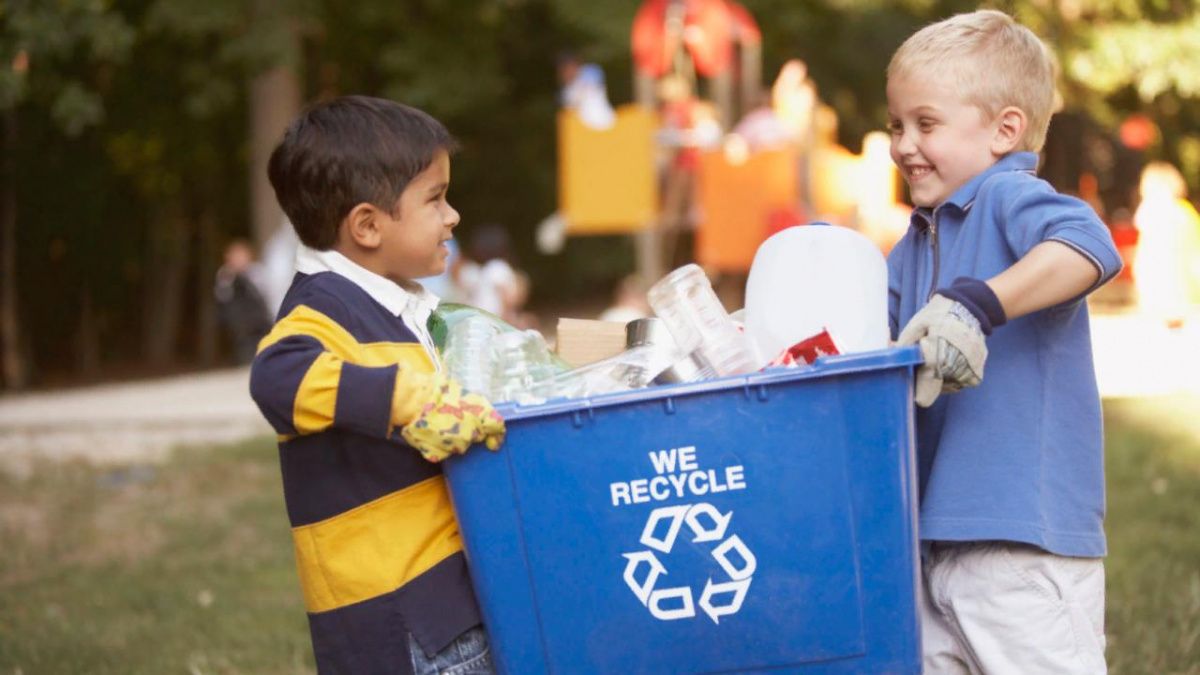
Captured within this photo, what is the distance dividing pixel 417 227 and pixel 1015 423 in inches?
41.8

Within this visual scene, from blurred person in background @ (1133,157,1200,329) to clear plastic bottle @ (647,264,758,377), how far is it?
8466 mm

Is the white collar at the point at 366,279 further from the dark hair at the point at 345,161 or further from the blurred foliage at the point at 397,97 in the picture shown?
the blurred foliage at the point at 397,97

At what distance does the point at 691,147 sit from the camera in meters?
12.5

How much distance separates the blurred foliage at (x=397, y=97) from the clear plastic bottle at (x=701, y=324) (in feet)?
39.5

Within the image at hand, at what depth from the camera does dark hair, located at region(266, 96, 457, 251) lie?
8.29 ft

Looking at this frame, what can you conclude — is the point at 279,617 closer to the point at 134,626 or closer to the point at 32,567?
the point at 134,626

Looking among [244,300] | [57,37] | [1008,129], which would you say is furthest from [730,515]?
[244,300]

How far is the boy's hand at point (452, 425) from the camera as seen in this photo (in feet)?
7.02

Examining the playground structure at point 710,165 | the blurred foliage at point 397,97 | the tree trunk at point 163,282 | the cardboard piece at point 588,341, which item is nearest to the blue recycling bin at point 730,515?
the cardboard piece at point 588,341

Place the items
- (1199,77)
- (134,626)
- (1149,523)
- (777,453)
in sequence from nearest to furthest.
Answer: (777,453)
(134,626)
(1149,523)
(1199,77)

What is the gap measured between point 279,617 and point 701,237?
782 centimetres

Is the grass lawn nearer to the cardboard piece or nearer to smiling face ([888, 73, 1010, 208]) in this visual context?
smiling face ([888, 73, 1010, 208])

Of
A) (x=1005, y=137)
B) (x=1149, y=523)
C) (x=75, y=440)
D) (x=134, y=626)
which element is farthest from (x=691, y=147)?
(x=1005, y=137)

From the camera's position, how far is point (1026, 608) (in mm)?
2465
